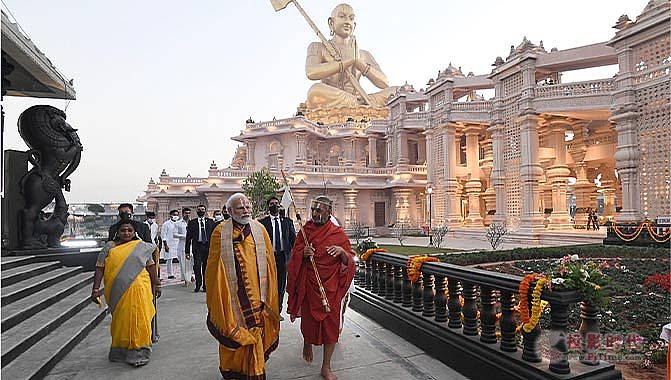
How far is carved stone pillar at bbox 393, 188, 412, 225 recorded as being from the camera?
27233 millimetres

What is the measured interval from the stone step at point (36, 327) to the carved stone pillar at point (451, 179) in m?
20.2

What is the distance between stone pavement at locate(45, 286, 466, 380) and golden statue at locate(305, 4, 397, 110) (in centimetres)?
3119

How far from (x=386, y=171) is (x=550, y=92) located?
506 inches

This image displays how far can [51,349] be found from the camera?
13.0ft

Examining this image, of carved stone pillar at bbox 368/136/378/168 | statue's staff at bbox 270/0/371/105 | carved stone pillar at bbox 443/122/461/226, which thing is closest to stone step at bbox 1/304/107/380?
carved stone pillar at bbox 443/122/461/226

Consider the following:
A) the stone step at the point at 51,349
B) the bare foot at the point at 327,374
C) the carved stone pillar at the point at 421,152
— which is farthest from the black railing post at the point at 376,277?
the carved stone pillar at the point at 421,152

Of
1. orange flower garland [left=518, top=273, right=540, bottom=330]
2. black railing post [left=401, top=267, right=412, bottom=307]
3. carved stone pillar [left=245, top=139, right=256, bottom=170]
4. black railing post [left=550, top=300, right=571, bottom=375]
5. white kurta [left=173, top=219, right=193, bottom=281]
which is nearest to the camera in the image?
black railing post [left=550, top=300, right=571, bottom=375]

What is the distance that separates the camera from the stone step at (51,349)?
3436 mm

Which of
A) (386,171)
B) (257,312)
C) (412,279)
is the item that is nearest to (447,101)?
(386,171)

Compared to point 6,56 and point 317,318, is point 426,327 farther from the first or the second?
point 6,56

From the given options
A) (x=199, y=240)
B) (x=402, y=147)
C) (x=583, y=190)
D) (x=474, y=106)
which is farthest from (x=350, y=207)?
(x=199, y=240)

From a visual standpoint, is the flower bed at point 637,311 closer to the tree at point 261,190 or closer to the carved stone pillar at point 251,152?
the tree at point 261,190

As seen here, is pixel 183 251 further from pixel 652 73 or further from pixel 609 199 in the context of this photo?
pixel 609 199

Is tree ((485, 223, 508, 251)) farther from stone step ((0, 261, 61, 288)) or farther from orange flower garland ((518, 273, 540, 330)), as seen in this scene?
stone step ((0, 261, 61, 288))
